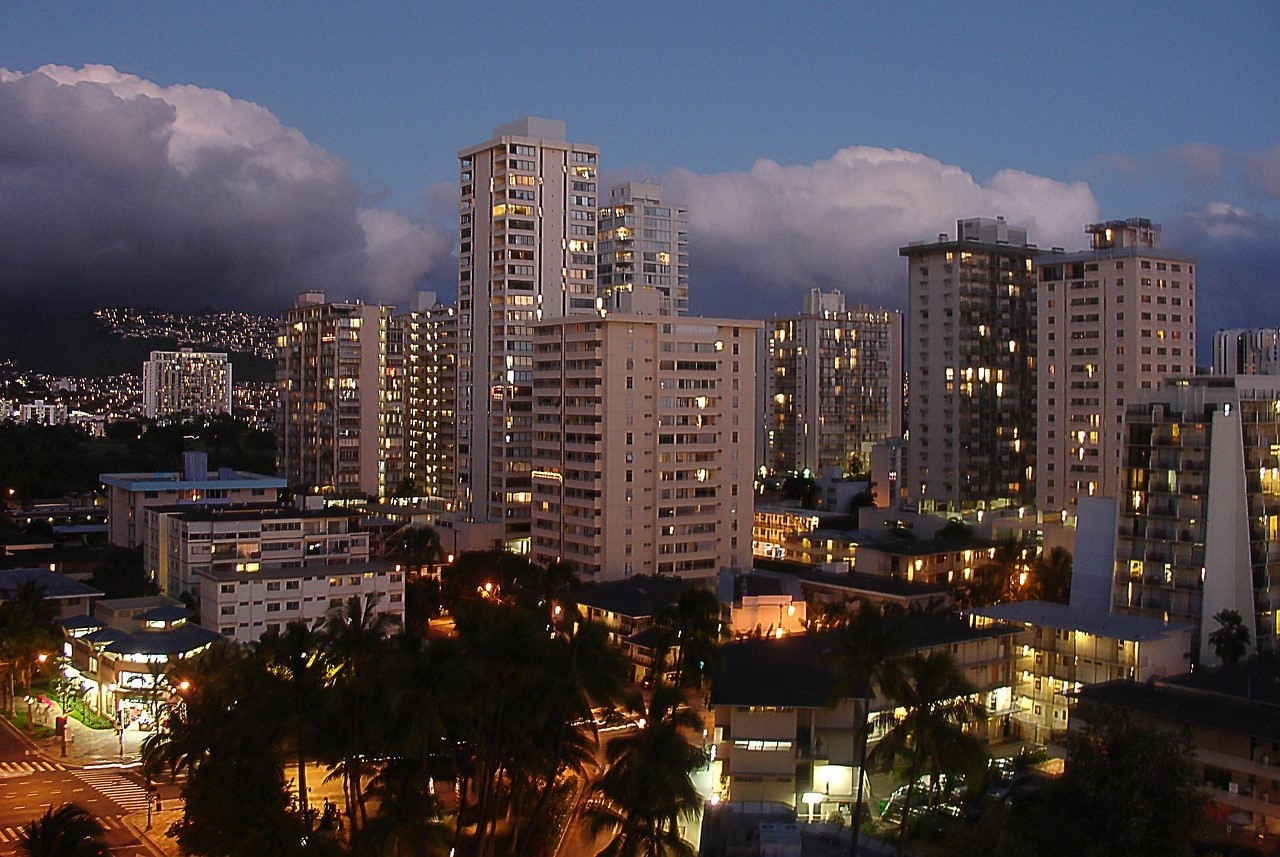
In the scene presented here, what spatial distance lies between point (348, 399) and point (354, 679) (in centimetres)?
7437

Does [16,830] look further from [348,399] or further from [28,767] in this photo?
[348,399]

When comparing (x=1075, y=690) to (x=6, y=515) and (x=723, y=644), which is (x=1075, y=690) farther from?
(x=6, y=515)

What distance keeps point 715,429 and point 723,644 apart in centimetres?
2325

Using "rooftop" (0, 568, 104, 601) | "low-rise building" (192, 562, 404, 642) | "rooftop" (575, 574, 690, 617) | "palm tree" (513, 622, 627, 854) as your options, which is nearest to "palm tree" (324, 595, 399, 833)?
"palm tree" (513, 622, 627, 854)

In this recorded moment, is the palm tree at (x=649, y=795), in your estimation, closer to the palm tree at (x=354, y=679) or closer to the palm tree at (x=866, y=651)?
the palm tree at (x=866, y=651)

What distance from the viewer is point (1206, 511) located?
4512 cm

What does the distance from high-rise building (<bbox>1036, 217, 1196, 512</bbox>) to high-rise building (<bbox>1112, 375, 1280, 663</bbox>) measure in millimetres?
28585

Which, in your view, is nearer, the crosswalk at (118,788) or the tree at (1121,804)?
the tree at (1121,804)

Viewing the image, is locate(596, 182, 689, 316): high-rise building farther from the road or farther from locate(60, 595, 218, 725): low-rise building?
the road

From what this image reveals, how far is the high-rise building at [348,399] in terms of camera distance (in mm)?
100938

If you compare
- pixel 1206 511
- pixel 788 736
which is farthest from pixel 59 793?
pixel 1206 511

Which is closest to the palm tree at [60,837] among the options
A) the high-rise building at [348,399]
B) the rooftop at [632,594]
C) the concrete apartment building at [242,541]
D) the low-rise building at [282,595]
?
the low-rise building at [282,595]

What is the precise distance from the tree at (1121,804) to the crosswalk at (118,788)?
23.1 metres

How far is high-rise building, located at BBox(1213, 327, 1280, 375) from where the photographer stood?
→ 79.9m
